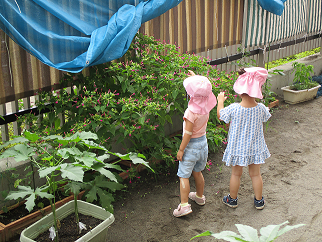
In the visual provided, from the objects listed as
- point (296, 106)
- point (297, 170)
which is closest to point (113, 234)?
point (297, 170)

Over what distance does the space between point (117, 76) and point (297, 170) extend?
2656mm

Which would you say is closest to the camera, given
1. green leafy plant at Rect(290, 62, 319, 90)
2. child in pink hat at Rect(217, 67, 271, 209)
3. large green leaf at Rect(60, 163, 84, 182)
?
large green leaf at Rect(60, 163, 84, 182)

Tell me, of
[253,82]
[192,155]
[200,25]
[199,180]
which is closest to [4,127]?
[192,155]

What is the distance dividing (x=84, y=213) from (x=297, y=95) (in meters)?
5.51

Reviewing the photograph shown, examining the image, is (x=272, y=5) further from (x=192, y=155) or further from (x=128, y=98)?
(x=192, y=155)

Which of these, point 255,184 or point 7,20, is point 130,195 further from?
point 7,20

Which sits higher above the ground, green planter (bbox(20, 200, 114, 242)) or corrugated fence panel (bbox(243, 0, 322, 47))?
corrugated fence panel (bbox(243, 0, 322, 47))

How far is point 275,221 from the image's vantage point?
11.9ft

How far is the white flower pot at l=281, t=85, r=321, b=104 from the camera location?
23.7ft

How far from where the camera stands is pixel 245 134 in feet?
11.9

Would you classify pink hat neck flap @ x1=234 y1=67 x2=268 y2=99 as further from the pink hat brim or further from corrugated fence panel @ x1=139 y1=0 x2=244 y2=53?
corrugated fence panel @ x1=139 y1=0 x2=244 y2=53

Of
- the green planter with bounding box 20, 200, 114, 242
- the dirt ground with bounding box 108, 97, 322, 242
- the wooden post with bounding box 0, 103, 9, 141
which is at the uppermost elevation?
the wooden post with bounding box 0, 103, 9, 141

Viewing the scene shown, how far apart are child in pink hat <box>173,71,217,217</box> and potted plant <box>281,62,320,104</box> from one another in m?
4.20

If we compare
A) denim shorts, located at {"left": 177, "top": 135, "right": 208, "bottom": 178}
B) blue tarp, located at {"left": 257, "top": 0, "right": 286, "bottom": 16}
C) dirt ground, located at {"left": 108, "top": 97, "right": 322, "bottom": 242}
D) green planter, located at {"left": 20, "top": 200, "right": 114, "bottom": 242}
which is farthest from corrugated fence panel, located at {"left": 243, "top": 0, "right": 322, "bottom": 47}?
green planter, located at {"left": 20, "top": 200, "right": 114, "bottom": 242}
